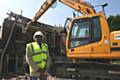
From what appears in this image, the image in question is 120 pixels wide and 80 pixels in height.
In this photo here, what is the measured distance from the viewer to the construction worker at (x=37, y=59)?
689 cm

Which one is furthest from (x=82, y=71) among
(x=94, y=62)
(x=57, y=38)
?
(x=57, y=38)

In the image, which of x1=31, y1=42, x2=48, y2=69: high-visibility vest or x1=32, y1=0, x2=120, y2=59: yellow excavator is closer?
x1=31, y1=42, x2=48, y2=69: high-visibility vest

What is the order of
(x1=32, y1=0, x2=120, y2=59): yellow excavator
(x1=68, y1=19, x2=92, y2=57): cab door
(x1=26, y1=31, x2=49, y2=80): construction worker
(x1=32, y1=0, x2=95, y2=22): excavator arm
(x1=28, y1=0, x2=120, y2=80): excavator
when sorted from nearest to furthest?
(x1=26, y1=31, x2=49, y2=80): construction worker → (x1=28, y1=0, x2=120, y2=80): excavator → (x1=32, y1=0, x2=120, y2=59): yellow excavator → (x1=68, y1=19, x2=92, y2=57): cab door → (x1=32, y1=0, x2=95, y2=22): excavator arm

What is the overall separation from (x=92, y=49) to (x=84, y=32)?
0.82m

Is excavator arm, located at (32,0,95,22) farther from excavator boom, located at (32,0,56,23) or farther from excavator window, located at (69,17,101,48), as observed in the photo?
excavator window, located at (69,17,101,48)

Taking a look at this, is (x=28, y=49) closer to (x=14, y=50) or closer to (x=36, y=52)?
(x=36, y=52)

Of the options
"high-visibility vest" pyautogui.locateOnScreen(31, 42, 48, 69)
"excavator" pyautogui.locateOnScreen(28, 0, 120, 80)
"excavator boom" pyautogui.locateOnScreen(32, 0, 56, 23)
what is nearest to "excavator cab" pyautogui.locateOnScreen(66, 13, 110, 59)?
"excavator" pyautogui.locateOnScreen(28, 0, 120, 80)

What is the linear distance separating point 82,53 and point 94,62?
82cm

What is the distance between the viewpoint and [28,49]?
6961mm

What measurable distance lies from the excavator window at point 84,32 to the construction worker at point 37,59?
7082mm

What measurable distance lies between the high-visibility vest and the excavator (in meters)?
6.06

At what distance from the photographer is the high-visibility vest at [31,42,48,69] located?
694 centimetres

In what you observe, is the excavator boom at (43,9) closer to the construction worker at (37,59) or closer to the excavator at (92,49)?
the excavator at (92,49)

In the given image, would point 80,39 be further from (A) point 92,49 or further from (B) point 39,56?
(B) point 39,56
